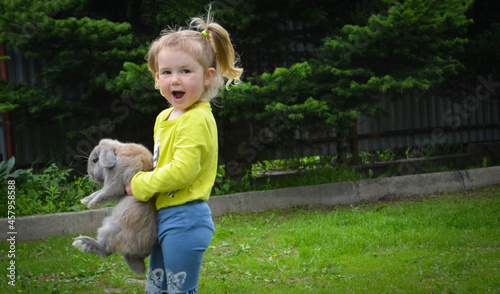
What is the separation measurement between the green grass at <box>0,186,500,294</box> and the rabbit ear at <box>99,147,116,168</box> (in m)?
1.88

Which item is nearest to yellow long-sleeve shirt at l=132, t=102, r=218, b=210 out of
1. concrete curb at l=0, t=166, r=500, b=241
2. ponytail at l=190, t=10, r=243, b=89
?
ponytail at l=190, t=10, r=243, b=89

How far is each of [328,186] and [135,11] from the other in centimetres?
405

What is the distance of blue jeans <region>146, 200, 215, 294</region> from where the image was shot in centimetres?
268

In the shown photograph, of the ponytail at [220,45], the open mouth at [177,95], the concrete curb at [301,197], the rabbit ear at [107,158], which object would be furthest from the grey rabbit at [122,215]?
the concrete curb at [301,197]

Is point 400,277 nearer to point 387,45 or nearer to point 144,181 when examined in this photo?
point 144,181

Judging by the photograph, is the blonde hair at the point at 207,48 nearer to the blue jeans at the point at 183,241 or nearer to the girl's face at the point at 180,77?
the girl's face at the point at 180,77

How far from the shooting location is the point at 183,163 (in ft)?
8.64

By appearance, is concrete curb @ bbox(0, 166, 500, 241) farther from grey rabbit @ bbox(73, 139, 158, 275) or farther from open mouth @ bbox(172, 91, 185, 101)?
open mouth @ bbox(172, 91, 185, 101)

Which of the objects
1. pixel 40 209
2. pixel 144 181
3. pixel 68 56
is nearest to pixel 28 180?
pixel 40 209

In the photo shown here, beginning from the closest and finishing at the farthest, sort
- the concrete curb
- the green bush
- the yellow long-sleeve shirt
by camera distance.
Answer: the yellow long-sleeve shirt, the concrete curb, the green bush

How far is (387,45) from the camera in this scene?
766 centimetres

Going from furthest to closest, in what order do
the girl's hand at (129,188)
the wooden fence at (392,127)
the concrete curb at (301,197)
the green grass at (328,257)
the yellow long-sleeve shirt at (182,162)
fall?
the wooden fence at (392,127) < the concrete curb at (301,197) < the green grass at (328,257) < the girl's hand at (129,188) < the yellow long-sleeve shirt at (182,162)

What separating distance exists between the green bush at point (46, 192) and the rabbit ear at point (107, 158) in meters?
3.85

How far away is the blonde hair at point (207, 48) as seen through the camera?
2.81 m
